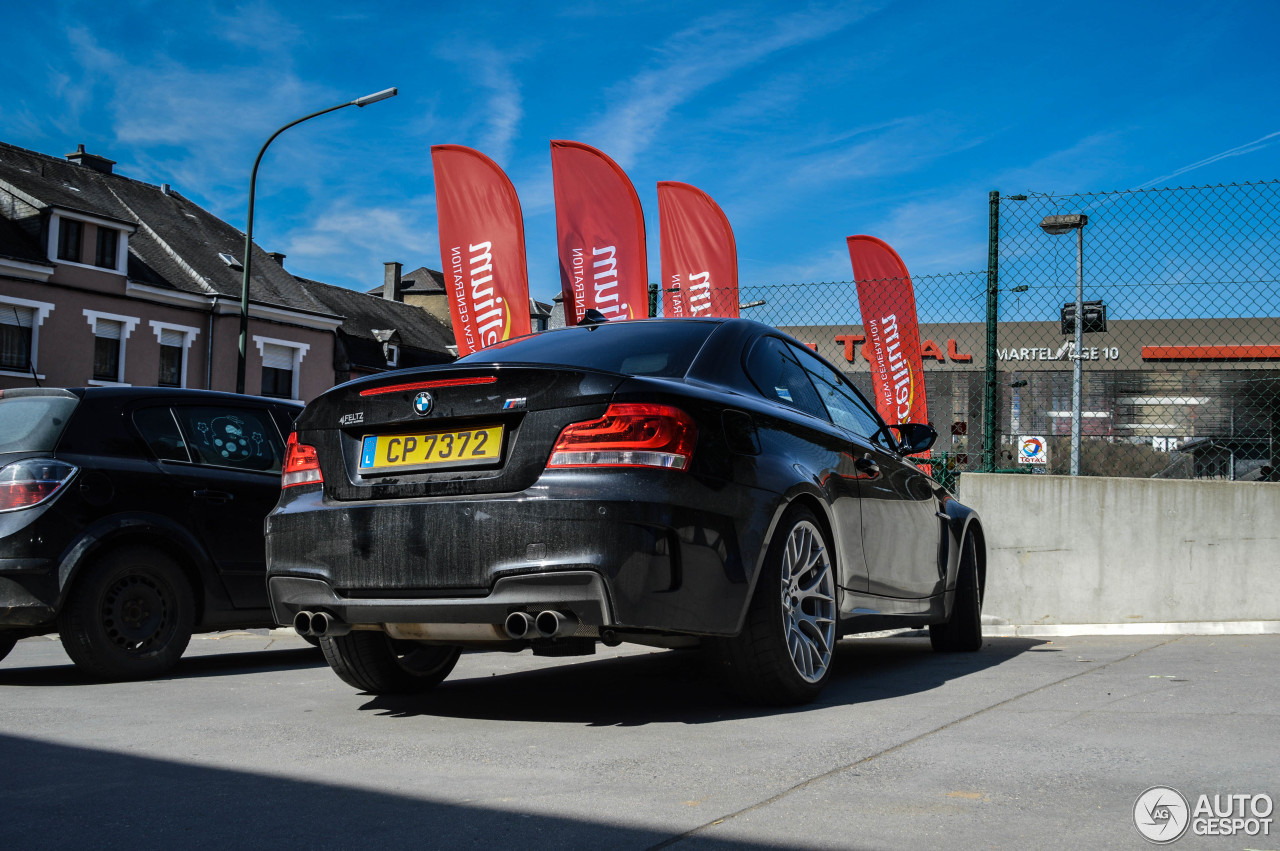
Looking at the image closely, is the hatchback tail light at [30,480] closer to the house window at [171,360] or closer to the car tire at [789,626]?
the car tire at [789,626]

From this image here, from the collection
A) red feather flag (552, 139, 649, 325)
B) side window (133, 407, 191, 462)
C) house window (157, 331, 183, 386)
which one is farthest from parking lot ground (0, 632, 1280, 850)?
house window (157, 331, 183, 386)

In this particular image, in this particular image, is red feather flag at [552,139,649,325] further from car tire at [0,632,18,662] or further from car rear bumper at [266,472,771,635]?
car rear bumper at [266,472,771,635]

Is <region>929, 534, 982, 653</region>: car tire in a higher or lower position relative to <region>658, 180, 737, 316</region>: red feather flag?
lower

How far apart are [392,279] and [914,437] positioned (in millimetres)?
60872

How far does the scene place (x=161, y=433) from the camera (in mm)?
6668

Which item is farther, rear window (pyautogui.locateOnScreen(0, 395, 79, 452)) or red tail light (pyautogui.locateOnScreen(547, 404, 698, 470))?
rear window (pyautogui.locateOnScreen(0, 395, 79, 452))

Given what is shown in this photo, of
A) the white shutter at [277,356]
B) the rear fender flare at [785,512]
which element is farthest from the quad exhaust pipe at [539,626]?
the white shutter at [277,356]

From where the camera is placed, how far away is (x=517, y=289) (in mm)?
15414

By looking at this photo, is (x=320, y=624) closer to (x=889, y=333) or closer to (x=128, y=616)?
(x=128, y=616)

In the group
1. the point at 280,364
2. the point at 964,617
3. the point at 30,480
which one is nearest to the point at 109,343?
the point at 280,364

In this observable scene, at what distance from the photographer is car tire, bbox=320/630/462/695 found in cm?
491

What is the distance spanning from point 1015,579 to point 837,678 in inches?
149

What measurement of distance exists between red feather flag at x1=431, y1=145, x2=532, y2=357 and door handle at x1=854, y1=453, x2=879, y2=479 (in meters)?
9.70

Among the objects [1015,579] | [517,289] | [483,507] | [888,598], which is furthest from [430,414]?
[517,289]
